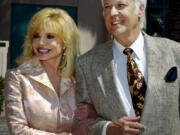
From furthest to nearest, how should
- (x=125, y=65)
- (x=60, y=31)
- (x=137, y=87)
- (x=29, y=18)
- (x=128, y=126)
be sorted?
(x=29, y=18)
(x=60, y=31)
(x=125, y=65)
(x=137, y=87)
(x=128, y=126)

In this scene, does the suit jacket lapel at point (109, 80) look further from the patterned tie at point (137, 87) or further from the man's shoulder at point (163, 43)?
the man's shoulder at point (163, 43)

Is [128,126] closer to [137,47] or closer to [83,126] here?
[83,126]

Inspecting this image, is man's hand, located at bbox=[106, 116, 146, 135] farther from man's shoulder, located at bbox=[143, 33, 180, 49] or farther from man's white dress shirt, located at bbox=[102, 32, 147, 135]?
man's shoulder, located at bbox=[143, 33, 180, 49]

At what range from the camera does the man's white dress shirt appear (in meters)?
2.49

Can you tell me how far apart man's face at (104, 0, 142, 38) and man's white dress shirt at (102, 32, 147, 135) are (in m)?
0.12

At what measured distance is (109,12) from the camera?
2.55 m

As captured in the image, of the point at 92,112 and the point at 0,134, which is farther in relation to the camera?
the point at 0,134

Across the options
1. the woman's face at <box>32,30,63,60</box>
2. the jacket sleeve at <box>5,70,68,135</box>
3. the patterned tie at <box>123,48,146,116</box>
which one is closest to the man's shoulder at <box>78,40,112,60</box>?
the patterned tie at <box>123,48,146,116</box>

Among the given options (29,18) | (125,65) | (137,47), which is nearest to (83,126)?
(125,65)

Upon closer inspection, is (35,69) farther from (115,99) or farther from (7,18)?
(7,18)

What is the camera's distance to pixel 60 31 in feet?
10.1

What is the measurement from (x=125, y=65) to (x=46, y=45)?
2.61ft

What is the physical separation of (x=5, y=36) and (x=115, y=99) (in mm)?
7278

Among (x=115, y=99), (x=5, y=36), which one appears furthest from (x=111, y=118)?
(x=5, y=36)
